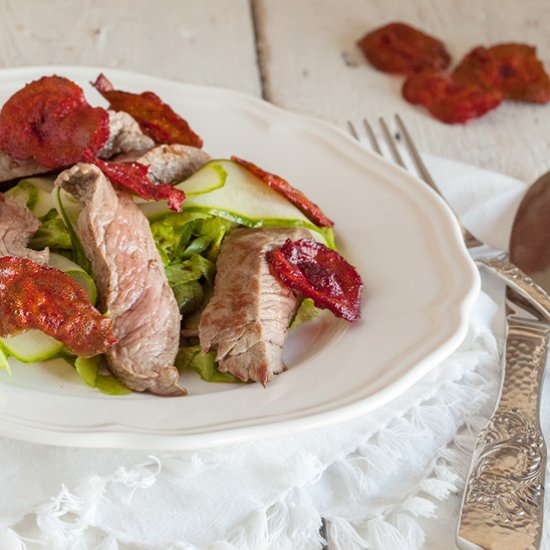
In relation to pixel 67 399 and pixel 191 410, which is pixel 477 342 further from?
pixel 67 399

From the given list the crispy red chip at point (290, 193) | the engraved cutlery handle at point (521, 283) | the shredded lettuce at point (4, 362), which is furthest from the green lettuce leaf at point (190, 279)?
the engraved cutlery handle at point (521, 283)

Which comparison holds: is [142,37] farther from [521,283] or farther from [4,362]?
[4,362]

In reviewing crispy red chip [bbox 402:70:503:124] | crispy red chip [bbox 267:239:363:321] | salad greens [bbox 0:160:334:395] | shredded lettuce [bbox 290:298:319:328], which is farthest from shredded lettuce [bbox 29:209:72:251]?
crispy red chip [bbox 402:70:503:124]

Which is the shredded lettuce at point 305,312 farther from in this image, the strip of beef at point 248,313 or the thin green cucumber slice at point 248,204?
the thin green cucumber slice at point 248,204

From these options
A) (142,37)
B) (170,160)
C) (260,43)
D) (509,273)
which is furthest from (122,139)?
(260,43)

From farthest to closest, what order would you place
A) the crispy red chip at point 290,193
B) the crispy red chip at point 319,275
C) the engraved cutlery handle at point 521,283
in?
the engraved cutlery handle at point 521,283, the crispy red chip at point 290,193, the crispy red chip at point 319,275
